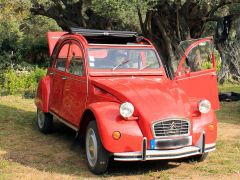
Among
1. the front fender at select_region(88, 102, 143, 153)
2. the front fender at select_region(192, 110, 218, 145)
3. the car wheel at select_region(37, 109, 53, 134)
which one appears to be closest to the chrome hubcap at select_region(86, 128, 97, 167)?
the front fender at select_region(88, 102, 143, 153)

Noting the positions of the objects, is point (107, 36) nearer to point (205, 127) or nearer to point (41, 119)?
point (41, 119)

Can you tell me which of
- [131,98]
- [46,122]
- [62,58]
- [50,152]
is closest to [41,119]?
[46,122]

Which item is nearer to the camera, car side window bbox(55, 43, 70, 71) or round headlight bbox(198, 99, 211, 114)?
round headlight bbox(198, 99, 211, 114)

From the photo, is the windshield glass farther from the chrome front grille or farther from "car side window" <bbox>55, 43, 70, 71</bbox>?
→ the chrome front grille

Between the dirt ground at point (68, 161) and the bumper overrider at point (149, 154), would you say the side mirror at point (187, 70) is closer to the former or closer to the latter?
the dirt ground at point (68, 161)

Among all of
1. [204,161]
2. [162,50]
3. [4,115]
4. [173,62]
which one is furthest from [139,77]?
[162,50]

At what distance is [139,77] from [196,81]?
3.21 feet

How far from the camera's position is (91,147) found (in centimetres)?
596

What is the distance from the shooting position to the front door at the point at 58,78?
7695 millimetres

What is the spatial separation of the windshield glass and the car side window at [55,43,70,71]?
1.08 m

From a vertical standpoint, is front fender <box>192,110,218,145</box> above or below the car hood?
below

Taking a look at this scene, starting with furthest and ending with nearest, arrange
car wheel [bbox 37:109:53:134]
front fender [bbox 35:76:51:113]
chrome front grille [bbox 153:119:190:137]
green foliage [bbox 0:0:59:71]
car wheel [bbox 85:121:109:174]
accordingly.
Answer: green foliage [bbox 0:0:59:71], car wheel [bbox 37:109:53:134], front fender [bbox 35:76:51:113], car wheel [bbox 85:121:109:174], chrome front grille [bbox 153:119:190:137]

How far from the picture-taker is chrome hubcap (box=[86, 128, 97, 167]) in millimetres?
5801

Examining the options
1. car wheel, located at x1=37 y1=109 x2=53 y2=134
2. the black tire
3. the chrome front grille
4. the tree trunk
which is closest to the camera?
the chrome front grille
